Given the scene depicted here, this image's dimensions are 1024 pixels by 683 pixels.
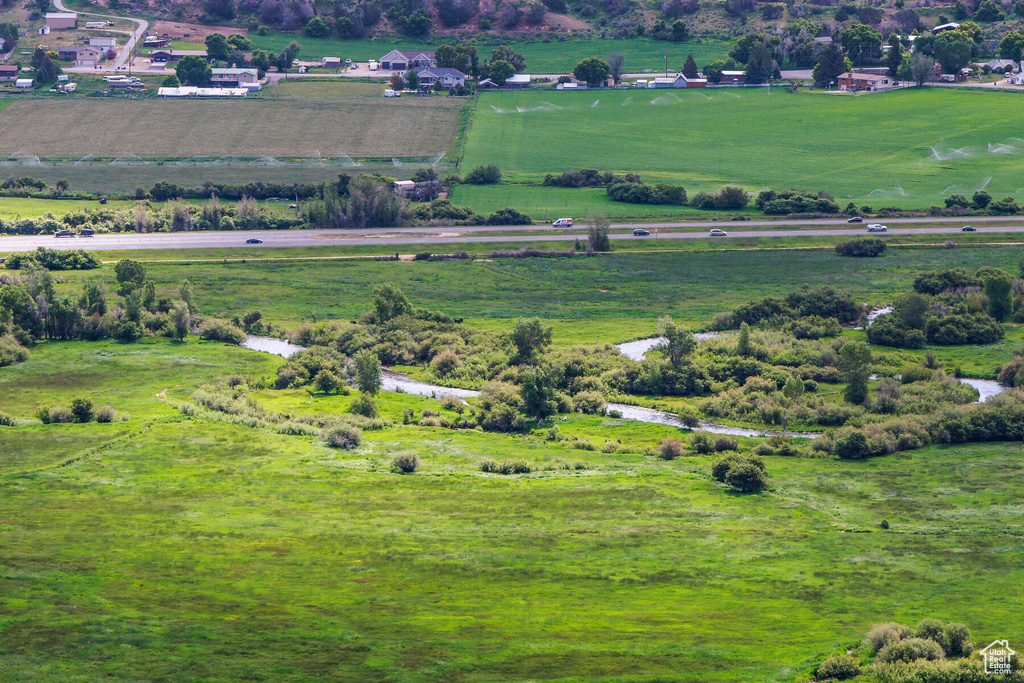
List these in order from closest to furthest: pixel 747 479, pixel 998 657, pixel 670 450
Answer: pixel 998 657, pixel 747 479, pixel 670 450

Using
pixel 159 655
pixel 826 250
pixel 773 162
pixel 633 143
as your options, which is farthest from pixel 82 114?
pixel 159 655

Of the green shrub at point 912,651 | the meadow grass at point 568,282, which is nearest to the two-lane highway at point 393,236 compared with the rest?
the meadow grass at point 568,282

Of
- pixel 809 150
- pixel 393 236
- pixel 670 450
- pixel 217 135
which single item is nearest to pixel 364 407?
pixel 670 450

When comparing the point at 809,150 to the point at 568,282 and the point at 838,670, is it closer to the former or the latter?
the point at 568,282

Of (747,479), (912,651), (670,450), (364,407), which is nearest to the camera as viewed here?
(912,651)

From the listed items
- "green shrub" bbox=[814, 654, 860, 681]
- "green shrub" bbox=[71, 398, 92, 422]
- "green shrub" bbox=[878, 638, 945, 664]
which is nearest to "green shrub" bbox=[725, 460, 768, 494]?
"green shrub" bbox=[878, 638, 945, 664]

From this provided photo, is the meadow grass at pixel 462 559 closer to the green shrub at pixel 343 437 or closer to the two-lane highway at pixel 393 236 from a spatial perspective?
the green shrub at pixel 343 437
